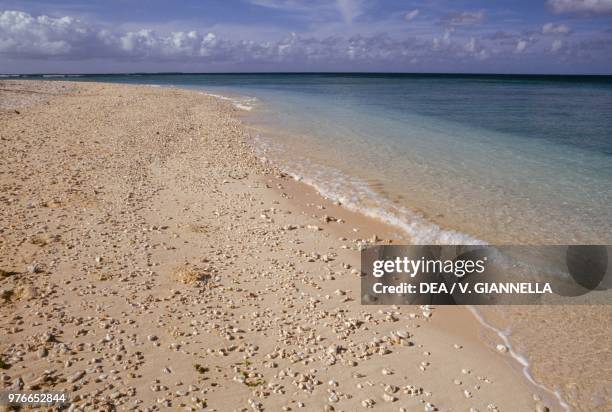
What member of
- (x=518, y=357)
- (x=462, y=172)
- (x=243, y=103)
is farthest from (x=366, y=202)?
(x=243, y=103)

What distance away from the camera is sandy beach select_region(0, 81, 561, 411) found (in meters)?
4.77

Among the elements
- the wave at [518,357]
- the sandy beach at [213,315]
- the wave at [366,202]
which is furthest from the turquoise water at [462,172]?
the wave at [518,357]

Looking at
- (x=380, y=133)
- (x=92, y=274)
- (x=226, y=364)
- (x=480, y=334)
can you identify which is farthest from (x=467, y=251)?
(x=380, y=133)

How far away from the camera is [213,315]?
6.14 m

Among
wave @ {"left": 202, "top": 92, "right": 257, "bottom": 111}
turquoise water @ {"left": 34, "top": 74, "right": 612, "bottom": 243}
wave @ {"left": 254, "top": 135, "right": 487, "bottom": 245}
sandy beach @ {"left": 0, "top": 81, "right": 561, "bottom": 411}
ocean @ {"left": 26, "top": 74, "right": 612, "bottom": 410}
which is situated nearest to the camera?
sandy beach @ {"left": 0, "top": 81, "right": 561, "bottom": 411}

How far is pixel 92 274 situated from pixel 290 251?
3737 mm

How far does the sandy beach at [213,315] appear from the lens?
4770mm

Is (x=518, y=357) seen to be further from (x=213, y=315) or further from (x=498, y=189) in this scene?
(x=498, y=189)

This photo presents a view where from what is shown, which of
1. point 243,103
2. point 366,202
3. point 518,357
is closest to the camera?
point 518,357

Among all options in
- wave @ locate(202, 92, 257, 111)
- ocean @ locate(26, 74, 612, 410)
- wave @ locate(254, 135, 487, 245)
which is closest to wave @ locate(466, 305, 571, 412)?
ocean @ locate(26, 74, 612, 410)

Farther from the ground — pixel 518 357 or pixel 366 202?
pixel 366 202

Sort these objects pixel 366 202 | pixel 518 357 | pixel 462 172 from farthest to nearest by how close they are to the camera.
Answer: pixel 462 172 → pixel 366 202 → pixel 518 357

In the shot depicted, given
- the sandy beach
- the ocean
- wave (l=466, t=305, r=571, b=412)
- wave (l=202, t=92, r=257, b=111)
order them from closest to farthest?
the sandy beach < wave (l=466, t=305, r=571, b=412) < the ocean < wave (l=202, t=92, r=257, b=111)

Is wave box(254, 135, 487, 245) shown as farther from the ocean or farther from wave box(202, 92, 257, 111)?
wave box(202, 92, 257, 111)
